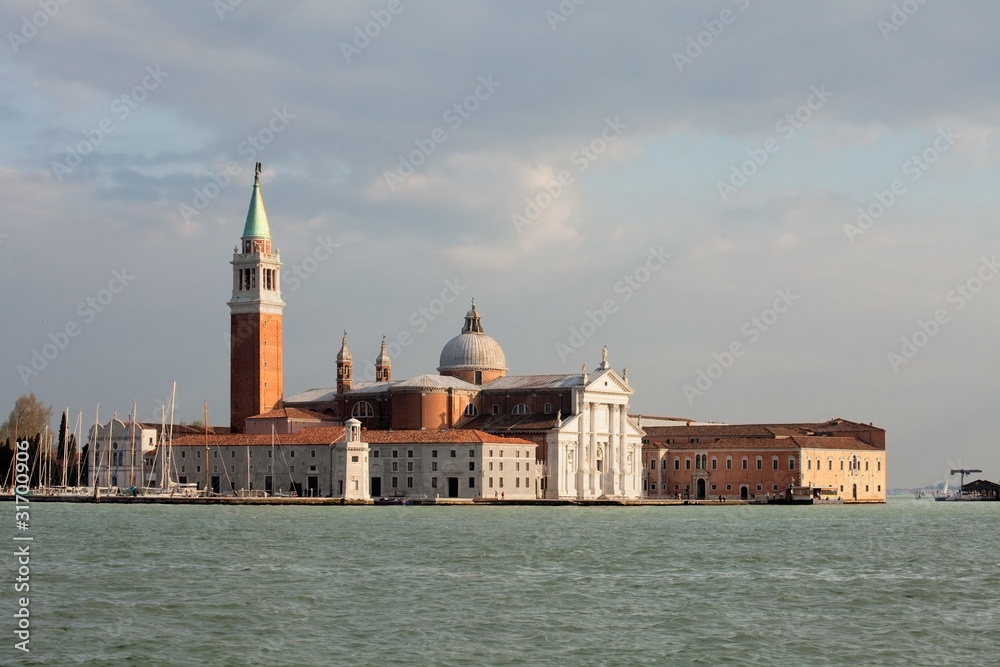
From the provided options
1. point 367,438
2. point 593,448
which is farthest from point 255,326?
point 593,448

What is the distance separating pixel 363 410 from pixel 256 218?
10.4 m

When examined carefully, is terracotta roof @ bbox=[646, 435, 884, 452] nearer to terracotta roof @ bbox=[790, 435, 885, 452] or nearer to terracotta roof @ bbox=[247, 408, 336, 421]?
terracotta roof @ bbox=[790, 435, 885, 452]

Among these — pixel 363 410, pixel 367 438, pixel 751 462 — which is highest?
pixel 363 410

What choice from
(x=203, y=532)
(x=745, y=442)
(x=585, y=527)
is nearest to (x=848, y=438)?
(x=745, y=442)

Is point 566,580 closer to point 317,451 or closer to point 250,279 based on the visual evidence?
point 317,451

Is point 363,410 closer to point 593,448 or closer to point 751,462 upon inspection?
point 593,448

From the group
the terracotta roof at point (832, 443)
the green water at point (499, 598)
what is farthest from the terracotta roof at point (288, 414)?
the green water at point (499, 598)

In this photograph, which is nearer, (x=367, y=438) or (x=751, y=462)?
(x=367, y=438)

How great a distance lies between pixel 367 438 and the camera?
6588 cm

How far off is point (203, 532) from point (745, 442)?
42.5 metres

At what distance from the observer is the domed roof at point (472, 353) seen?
2939 inches

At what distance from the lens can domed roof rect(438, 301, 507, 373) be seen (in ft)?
245

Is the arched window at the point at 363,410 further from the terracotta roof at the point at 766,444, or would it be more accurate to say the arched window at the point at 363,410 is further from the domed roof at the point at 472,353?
the terracotta roof at the point at 766,444

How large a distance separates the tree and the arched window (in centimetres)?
1930
